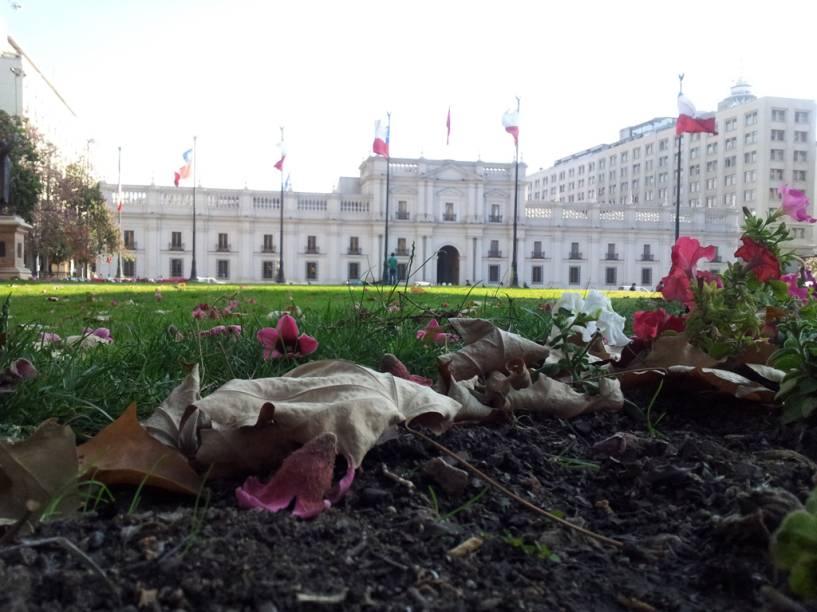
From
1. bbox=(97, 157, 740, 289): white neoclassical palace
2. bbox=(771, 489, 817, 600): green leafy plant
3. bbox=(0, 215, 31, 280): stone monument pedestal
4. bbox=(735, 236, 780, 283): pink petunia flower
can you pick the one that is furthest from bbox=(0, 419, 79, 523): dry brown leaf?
bbox=(97, 157, 740, 289): white neoclassical palace

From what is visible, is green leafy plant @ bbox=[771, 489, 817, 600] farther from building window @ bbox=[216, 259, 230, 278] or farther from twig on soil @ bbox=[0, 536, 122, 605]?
building window @ bbox=[216, 259, 230, 278]

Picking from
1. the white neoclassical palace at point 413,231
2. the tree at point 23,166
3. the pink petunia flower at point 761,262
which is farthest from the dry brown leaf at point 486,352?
the white neoclassical palace at point 413,231

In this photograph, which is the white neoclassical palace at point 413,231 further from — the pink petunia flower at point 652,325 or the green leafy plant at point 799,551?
the green leafy plant at point 799,551

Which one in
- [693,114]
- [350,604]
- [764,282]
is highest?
[693,114]

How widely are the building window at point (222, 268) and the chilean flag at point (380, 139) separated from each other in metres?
23.3

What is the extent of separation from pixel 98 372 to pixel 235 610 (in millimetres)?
1245

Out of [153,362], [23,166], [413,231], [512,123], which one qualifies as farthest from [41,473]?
[413,231]

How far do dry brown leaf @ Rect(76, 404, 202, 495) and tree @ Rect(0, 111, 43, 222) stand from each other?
36.1 metres

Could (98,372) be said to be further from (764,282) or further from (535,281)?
(535,281)

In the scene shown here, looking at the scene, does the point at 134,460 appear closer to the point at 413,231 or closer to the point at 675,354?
the point at 675,354

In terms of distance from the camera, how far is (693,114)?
1016 inches

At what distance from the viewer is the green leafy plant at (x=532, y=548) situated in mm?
911

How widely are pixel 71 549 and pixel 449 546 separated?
432 millimetres

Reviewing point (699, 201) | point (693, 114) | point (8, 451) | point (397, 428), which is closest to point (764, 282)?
point (397, 428)
